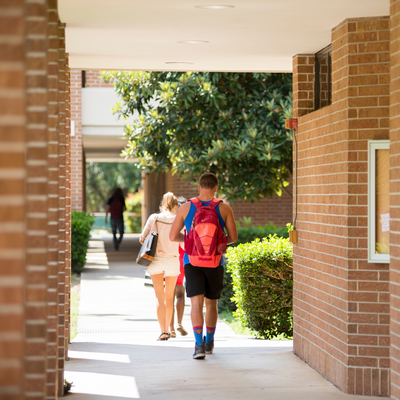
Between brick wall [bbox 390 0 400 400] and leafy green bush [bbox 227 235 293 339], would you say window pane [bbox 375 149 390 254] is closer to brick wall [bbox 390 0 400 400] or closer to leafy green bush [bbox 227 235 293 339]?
brick wall [bbox 390 0 400 400]

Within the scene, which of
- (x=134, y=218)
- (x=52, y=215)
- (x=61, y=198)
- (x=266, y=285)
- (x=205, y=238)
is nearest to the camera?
(x=52, y=215)

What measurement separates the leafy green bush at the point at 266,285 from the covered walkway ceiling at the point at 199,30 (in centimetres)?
242

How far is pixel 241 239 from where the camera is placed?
464 inches

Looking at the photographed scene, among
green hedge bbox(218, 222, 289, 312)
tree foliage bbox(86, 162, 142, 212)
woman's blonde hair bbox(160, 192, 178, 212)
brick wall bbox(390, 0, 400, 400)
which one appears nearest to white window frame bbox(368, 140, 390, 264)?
brick wall bbox(390, 0, 400, 400)

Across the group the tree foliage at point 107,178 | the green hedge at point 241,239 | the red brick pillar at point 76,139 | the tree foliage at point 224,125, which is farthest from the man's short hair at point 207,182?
the tree foliage at point 107,178

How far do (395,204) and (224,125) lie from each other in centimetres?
767

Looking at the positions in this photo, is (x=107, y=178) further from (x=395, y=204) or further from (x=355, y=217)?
(x=395, y=204)

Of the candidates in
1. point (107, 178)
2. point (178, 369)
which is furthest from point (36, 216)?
point (107, 178)

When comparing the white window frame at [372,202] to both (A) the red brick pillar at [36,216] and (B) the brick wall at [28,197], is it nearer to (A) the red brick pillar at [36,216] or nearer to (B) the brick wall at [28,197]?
(B) the brick wall at [28,197]

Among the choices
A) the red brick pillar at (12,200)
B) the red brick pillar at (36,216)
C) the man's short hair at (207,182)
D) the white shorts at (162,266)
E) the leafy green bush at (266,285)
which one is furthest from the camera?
the leafy green bush at (266,285)

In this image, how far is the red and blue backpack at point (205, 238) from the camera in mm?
5902

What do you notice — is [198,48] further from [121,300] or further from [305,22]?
[121,300]

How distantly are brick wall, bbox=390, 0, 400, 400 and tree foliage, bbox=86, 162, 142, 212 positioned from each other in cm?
3823

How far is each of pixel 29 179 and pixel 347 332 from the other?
3051 millimetres
